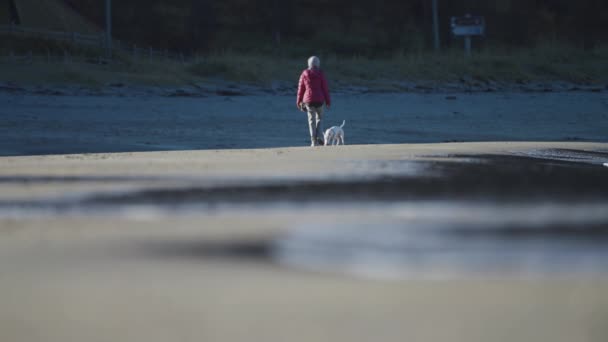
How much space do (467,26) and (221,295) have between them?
3405cm

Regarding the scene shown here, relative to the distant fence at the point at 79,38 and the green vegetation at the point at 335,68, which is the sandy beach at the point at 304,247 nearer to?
the green vegetation at the point at 335,68

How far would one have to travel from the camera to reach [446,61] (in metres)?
32.7

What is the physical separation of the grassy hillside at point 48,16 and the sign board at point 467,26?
1360cm

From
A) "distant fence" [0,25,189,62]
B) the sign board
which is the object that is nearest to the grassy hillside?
"distant fence" [0,25,189,62]

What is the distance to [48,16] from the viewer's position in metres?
41.2

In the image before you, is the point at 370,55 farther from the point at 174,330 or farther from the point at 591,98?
the point at 174,330

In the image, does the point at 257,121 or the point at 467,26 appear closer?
the point at 257,121

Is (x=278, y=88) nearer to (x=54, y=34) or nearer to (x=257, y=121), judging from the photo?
(x=257, y=121)

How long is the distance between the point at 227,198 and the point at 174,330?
391 cm

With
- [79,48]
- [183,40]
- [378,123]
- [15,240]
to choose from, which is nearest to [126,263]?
[15,240]

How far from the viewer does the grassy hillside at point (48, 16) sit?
132 ft

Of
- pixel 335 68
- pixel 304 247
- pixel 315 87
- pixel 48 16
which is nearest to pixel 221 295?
pixel 304 247

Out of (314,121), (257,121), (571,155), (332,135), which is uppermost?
(571,155)

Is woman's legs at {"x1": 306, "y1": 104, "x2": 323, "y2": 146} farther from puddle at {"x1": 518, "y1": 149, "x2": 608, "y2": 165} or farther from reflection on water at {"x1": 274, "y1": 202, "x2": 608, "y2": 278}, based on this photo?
reflection on water at {"x1": 274, "y1": 202, "x2": 608, "y2": 278}
